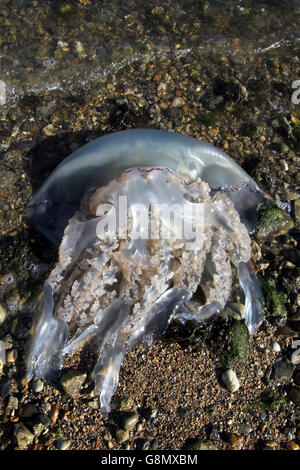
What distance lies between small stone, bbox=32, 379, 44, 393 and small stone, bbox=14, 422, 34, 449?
25cm

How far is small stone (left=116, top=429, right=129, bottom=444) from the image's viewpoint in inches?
113

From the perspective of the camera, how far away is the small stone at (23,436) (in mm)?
2797

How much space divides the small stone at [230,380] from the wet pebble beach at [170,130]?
1 cm

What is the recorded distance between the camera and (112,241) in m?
2.83

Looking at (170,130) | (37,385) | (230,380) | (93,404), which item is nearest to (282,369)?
(230,380)

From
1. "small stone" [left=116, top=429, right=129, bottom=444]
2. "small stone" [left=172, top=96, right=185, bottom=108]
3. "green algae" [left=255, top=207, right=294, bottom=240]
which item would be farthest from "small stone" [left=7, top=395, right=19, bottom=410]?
"small stone" [left=172, top=96, right=185, bottom=108]

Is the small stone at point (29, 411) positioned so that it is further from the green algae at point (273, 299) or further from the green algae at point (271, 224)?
the green algae at point (271, 224)

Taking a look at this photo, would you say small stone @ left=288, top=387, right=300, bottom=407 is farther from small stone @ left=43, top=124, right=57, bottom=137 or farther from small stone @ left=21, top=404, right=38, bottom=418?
small stone @ left=43, top=124, right=57, bottom=137

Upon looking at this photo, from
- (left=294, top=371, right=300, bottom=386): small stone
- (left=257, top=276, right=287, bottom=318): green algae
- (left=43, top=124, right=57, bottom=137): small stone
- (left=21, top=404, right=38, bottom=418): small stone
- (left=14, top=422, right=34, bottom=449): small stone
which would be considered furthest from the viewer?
(left=43, top=124, right=57, bottom=137): small stone

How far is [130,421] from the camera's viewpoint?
292 centimetres

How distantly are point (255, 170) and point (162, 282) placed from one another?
1.77 meters

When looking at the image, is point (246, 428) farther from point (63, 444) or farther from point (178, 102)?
point (178, 102)

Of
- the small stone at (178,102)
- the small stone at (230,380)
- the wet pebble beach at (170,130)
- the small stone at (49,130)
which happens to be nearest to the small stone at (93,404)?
the wet pebble beach at (170,130)

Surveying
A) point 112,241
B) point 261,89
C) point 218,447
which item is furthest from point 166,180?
point 261,89
